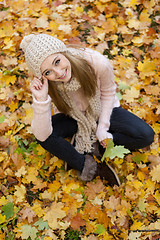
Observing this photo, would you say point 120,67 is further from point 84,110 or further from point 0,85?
point 0,85

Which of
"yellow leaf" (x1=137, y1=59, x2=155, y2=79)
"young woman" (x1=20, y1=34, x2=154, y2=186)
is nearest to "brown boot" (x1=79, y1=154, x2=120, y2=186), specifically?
"young woman" (x1=20, y1=34, x2=154, y2=186)

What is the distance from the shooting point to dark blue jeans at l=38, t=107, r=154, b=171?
7.28 ft

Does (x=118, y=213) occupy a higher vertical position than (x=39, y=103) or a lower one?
lower

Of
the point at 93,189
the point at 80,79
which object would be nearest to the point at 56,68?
the point at 80,79

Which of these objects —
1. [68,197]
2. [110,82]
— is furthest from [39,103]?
[68,197]

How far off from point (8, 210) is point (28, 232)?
0.27m

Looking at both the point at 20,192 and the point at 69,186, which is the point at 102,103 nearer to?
the point at 69,186

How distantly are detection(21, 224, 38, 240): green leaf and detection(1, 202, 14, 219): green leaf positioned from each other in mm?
170

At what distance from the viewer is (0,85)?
9.73ft

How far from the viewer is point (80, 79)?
6.51 feet

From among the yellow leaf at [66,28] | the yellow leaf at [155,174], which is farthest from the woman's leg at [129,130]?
the yellow leaf at [66,28]

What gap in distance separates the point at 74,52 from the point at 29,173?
4.00ft

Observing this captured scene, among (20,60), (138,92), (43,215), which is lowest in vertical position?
(43,215)

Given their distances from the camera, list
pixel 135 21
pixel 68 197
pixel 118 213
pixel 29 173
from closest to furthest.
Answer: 1. pixel 118 213
2. pixel 68 197
3. pixel 29 173
4. pixel 135 21
